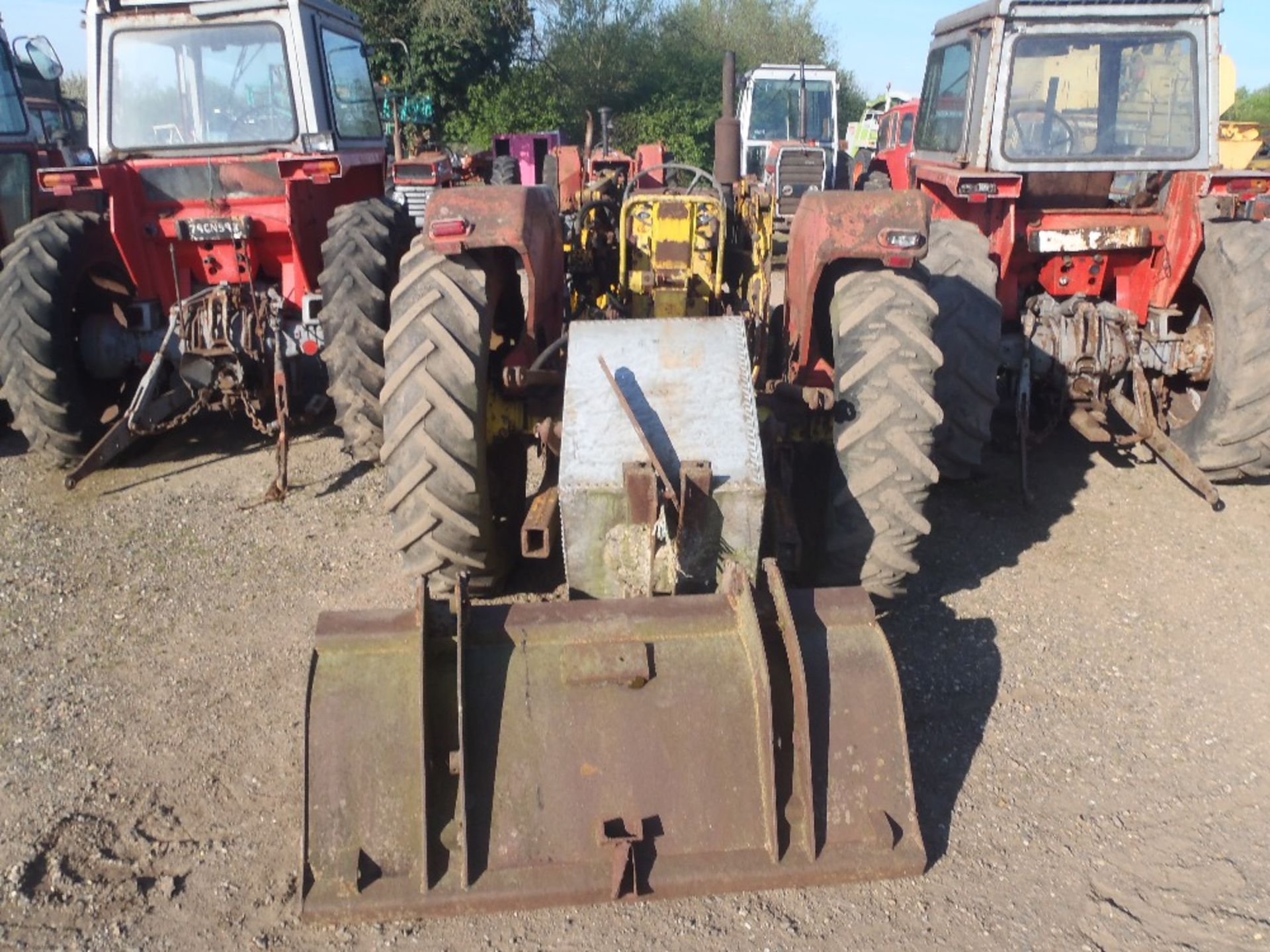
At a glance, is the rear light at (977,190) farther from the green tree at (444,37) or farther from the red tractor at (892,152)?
the green tree at (444,37)

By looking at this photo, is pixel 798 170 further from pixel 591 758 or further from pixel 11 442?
pixel 591 758

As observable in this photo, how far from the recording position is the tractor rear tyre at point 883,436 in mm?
3236

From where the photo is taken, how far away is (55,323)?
5.30 meters

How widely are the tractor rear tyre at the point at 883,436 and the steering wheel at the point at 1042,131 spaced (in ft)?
8.33

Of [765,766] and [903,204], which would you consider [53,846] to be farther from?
[903,204]

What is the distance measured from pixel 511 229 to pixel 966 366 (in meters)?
2.21

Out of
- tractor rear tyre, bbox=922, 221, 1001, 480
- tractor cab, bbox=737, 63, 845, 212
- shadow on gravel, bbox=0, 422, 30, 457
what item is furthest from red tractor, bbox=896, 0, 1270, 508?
tractor cab, bbox=737, 63, 845, 212

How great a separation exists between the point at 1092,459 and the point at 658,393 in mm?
3571

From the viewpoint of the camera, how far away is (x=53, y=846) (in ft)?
9.22

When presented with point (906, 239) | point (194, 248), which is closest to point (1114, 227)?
point (906, 239)

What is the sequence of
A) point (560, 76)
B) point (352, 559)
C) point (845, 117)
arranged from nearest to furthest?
point (352, 559) → point (560, 76) → point (845, 117)

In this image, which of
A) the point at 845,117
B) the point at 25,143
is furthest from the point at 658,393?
the point at 845,117

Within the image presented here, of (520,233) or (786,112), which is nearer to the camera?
(520,233)

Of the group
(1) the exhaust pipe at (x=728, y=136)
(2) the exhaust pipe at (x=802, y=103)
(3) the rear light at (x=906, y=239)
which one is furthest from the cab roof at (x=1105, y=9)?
(2) the exhaust pipe at (x=802, y=103)
